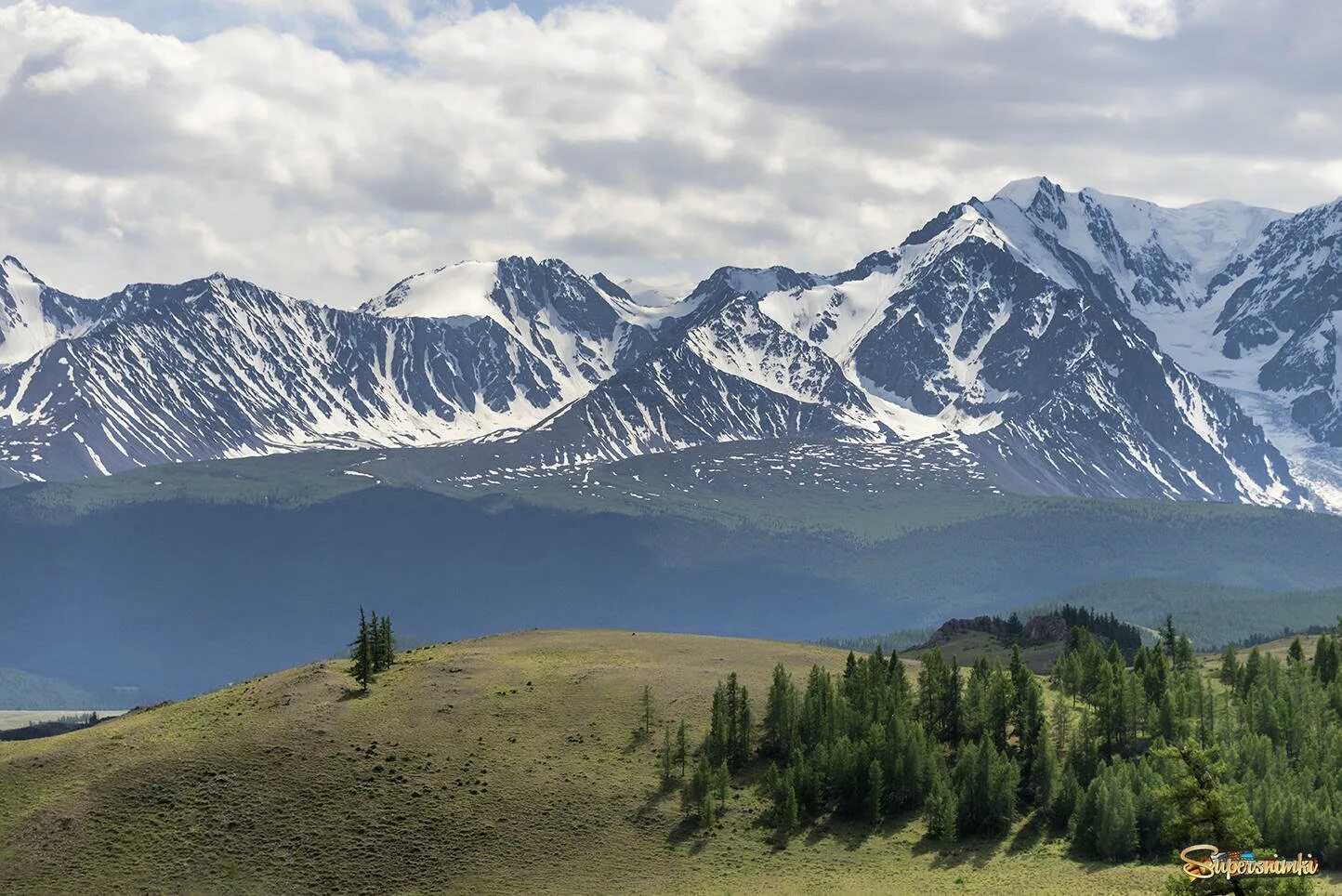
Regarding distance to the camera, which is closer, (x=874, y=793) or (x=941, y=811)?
(x=941, y=811)

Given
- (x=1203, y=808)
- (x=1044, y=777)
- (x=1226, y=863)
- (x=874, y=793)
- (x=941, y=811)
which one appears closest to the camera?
(x=1226, y=863)

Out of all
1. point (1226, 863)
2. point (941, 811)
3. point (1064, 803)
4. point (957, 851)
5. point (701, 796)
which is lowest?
point (957, 851)

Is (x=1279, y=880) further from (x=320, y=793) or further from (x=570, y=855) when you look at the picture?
(x=320, y=793)

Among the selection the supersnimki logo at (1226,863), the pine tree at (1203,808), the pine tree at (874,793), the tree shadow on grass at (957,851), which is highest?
the pine tree at (1203,808)

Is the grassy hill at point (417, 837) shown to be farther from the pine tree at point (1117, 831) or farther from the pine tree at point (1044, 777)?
the pine tree at point (1044, 777)

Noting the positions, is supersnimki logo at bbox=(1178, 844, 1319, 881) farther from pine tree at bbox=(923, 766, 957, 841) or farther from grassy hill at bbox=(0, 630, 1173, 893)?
pine tree at bbox=(923, 766, 957, 841)

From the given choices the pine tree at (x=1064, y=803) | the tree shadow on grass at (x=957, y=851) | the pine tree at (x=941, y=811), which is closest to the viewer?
the tree shadow on grass at (x=957, y=851)

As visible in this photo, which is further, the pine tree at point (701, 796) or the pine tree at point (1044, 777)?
the pine tree at point (1044, 777)

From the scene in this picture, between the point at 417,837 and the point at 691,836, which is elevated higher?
the point at 417,837

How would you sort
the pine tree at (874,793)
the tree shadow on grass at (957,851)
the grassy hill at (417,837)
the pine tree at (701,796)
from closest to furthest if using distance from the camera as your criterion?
the grassy hill at (417,837)
the tree shadow on grass at (957,851)
the pine tree at (701,796)
the pine tree at (874,793)

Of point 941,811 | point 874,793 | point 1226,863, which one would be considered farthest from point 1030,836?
point 1226,863

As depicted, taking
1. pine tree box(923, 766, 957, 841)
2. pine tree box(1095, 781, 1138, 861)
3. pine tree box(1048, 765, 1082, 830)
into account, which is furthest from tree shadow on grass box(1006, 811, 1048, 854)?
pine tree box(1095, 781, 1138, 861)

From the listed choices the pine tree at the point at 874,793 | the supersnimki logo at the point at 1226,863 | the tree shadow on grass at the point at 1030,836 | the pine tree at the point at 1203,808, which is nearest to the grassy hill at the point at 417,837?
the tree shadow on grass at the point at 1030,836

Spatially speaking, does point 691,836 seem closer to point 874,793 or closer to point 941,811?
point 874,793
